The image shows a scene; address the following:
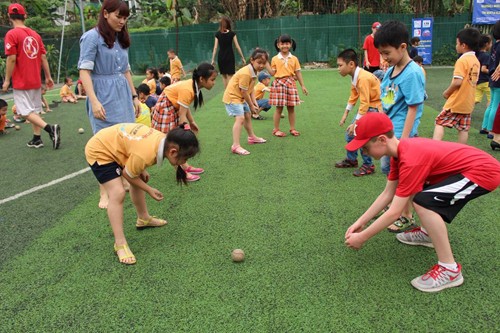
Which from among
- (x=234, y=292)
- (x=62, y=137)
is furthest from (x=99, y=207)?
(x=62, y=137)

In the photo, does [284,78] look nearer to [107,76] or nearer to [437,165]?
[107,76]

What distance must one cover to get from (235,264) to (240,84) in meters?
3.64

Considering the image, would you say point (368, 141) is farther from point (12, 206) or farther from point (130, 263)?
point (12, 206)

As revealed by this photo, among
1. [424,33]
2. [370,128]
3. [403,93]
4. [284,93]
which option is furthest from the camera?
[424,33]

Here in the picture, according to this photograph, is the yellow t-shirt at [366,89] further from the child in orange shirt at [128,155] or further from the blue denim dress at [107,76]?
the blue denim dress at [107,76]

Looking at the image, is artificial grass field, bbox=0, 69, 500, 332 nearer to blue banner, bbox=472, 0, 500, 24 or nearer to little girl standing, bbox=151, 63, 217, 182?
little girl standing, bbox=151, 63, 217, 182

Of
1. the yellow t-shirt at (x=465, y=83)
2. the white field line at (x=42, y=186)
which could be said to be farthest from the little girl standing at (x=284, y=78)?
the white field line at (x=42, y=186)

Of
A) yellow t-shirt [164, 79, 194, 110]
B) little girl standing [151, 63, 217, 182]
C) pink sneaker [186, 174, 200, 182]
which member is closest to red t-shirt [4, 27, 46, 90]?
little girl standing [151, 63, 217, 182]

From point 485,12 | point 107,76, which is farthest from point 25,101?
point 485,12

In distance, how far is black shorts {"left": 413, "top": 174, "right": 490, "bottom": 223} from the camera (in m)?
2.65

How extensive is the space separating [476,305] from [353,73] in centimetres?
308

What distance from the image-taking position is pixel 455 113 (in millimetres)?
5359

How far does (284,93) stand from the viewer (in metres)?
7.19

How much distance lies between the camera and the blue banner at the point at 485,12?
17328 mm
